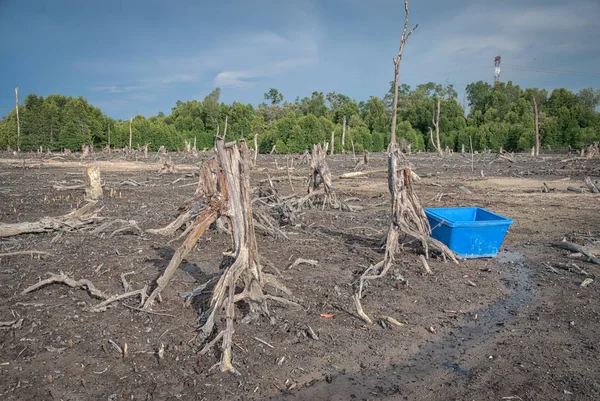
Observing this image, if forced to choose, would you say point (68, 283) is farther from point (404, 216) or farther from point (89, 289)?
point (404, 216)

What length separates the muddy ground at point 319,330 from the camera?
3.79m

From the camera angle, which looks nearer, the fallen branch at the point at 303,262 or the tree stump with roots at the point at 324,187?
the fallen branch at the point at 303,262

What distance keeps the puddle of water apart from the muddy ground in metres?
0.02

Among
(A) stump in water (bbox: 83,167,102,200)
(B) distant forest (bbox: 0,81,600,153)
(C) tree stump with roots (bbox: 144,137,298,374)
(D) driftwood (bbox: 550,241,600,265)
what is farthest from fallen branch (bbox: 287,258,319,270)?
(B) distant forest (bbox: 0,81,600,153)

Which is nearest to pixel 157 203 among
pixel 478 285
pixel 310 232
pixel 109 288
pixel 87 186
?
pixel 87 186

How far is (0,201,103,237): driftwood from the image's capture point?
321 inches

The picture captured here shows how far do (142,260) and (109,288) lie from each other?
1.13 m

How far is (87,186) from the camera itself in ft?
43.2

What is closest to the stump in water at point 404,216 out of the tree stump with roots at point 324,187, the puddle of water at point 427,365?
the puddle of water at point 427,365

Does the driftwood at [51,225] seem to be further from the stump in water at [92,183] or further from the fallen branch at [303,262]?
the fallen branch at [303,262]

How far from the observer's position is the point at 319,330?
189 inches

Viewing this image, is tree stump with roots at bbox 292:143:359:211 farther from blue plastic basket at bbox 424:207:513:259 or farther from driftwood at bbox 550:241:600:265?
driftwood at bbox 550:241:600:265

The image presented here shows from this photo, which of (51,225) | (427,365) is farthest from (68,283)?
(427,365)

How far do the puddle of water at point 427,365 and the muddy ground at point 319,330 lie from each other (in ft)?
0.06
